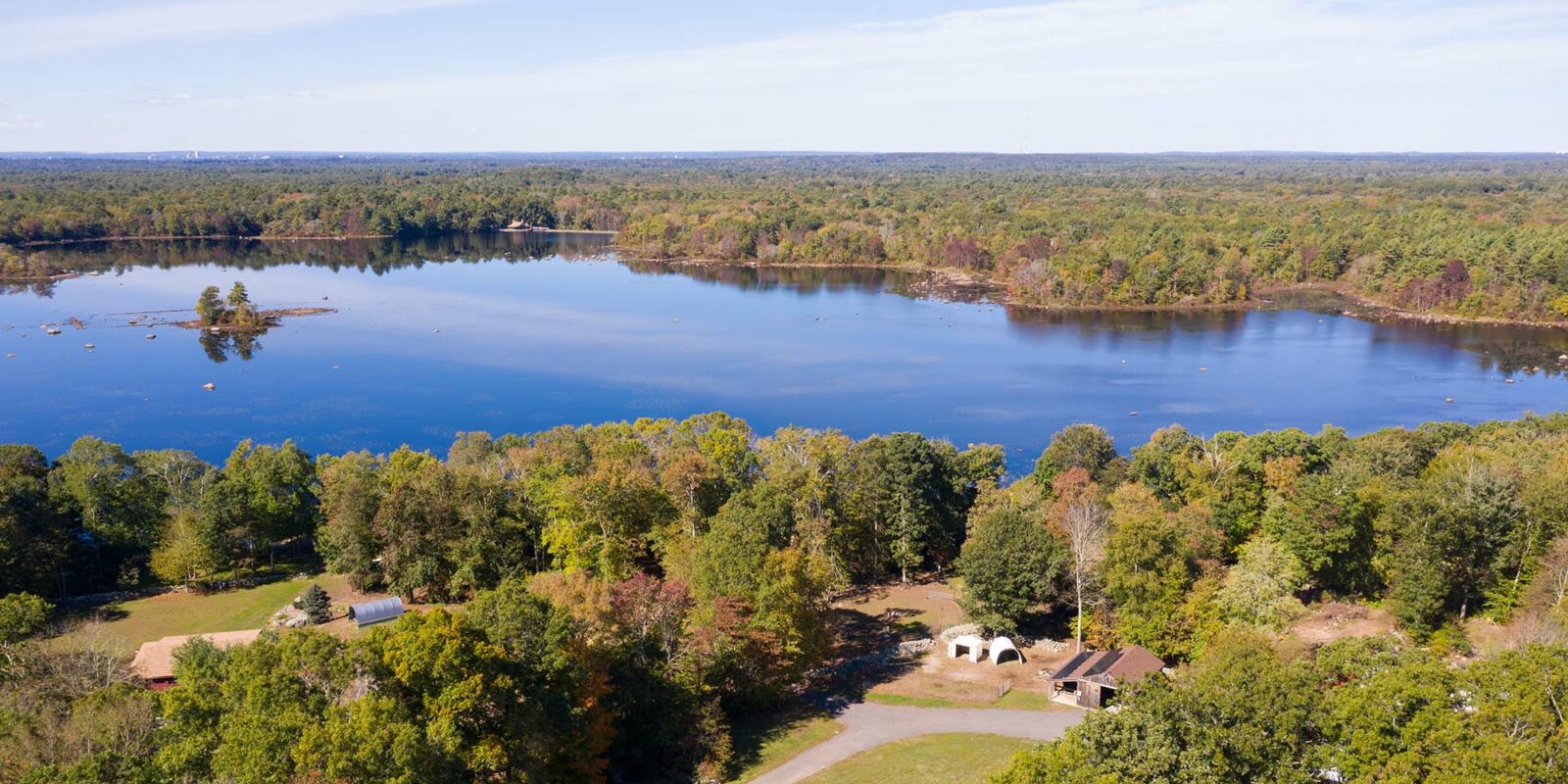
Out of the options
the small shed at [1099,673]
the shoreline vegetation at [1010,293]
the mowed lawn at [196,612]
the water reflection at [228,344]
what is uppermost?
the shoreline vegetation at [1010,293]

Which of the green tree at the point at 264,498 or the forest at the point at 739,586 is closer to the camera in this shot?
the forest at the point at 739,586

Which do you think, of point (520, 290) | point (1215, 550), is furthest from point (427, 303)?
point (1215, 550)

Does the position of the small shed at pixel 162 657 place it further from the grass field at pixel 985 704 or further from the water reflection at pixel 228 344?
the water reflection at pixel 228 344

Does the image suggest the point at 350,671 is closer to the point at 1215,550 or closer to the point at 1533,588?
the point at 1215,550

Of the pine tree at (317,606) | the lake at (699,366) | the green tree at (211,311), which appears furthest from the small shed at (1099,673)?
the green tree at (211,311)

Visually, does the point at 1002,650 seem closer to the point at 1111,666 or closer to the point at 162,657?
the point at 1111,666

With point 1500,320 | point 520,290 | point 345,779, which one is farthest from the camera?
point 520,290

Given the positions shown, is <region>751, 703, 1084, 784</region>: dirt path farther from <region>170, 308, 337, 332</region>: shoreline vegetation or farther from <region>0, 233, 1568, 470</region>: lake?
<region>170, 308, 337, 332</region>: shoreline vegetation
